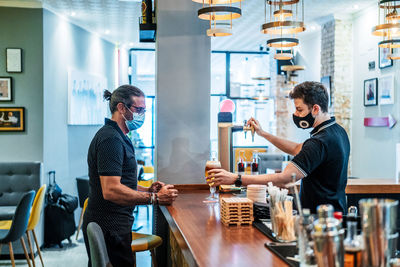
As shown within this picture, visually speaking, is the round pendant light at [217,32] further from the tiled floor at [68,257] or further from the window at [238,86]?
the window at [238,86]

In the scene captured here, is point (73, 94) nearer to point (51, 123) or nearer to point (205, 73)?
point (51, 123)

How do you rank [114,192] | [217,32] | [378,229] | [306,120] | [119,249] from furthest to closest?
[217,32] → [306,120] → [119,249] → [114,192] → [378,229]

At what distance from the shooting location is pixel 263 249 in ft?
6.45

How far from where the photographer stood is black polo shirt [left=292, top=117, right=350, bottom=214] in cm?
269

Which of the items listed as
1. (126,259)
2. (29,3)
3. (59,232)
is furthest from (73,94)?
(126,259)

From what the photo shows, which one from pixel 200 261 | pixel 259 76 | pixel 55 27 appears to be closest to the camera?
pixel 200 261

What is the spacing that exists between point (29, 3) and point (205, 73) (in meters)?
3.62

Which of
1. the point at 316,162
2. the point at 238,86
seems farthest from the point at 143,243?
the point at 238,86

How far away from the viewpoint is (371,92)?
697cm

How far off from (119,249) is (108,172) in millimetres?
481

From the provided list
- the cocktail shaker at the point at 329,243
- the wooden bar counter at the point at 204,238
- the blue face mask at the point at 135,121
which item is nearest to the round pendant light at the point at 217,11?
the blue face mask at the point at 135,121

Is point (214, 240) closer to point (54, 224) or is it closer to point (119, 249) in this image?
point (119, 249)

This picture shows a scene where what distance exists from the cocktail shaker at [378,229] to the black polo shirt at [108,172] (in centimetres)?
168

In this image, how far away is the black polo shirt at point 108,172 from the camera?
8.84ft
